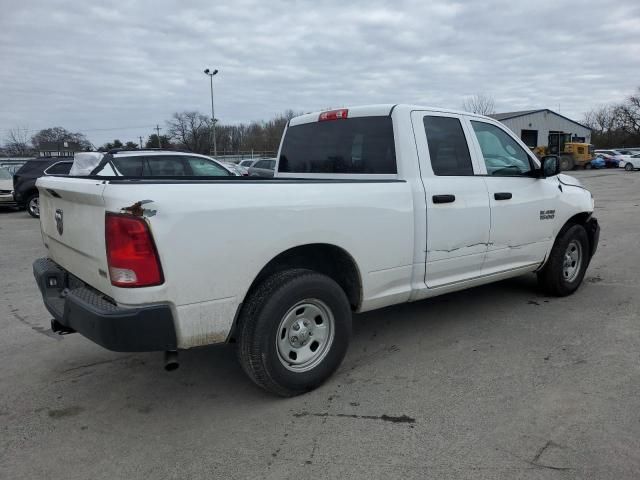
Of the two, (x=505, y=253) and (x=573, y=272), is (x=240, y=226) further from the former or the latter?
(x=573, y=272)

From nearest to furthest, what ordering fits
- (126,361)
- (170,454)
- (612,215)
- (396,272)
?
(170,454)
(396,272)
(126,361)
(612,215)

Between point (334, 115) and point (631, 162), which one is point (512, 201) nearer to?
point (334, 115)

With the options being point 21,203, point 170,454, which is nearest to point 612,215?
point 170,454

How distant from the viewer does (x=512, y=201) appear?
4.64 m

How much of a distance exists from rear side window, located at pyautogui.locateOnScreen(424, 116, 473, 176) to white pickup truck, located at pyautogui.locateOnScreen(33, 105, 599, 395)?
0.01m

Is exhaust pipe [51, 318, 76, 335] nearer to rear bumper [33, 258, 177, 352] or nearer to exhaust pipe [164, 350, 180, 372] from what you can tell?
rear bumper [33, 258, 177, 352]

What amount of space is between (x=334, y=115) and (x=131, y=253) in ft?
8.21

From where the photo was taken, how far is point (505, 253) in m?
4.68

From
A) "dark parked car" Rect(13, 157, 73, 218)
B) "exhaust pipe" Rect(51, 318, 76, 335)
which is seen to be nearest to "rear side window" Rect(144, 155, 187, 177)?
"dark parked car" Rect(13, 157, 73, 218)

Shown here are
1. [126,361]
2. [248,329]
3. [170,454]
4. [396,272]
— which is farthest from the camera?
[126,361]

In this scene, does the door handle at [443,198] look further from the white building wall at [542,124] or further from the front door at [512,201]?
the white building wall at [542,124]

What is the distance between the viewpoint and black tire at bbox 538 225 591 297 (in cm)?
534

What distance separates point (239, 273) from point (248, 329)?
1.20 feet

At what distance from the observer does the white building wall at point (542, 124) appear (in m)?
57.3
